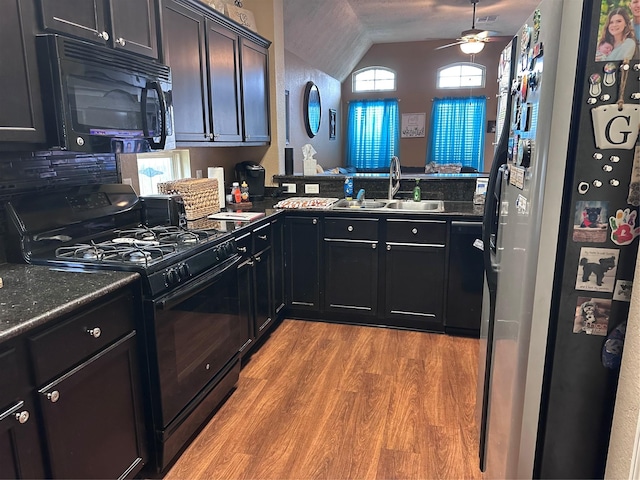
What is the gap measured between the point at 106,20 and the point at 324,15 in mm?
3945

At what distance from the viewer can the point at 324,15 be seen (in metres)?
5.31

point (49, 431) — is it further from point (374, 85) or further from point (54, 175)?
point (374, 85)

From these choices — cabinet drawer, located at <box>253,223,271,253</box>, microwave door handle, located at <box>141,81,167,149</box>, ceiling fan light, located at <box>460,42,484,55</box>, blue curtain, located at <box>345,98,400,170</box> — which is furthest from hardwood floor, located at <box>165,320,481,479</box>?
blue curtain, located at <box>345,98,400,170</box>

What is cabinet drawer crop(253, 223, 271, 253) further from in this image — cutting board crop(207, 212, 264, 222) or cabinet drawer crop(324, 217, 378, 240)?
cabinet drawer crop(324, 217, 378, 240)

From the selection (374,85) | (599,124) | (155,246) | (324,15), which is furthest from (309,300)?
(374,85)

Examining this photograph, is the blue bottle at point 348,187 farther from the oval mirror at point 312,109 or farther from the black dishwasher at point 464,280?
the oval mirror at point 312,109

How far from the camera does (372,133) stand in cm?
874

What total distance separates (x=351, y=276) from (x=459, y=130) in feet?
19.5

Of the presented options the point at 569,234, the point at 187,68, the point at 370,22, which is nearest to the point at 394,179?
the point at 187,68

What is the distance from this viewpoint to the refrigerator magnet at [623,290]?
114 cm

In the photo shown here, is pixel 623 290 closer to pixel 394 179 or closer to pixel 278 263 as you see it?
pixel 278 263

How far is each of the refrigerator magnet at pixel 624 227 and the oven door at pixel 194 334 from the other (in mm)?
1526

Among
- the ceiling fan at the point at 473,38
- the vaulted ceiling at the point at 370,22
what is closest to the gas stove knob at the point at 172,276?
the vaulted ceiling at the point at 370,22

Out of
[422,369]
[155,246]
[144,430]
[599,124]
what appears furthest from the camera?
[422,369]
